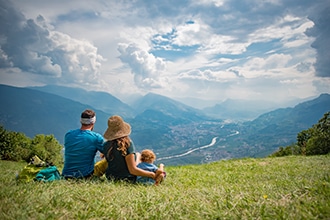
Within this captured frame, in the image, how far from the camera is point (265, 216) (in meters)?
3.17

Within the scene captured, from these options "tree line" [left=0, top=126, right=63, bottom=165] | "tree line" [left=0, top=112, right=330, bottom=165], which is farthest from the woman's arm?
"tree line" [left=0, top=126, right=63, bottom=165]

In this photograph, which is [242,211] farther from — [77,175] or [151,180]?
[77,175]

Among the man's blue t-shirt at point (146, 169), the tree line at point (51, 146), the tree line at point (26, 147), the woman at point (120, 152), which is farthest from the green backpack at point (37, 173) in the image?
the tree line at point (26, 147)

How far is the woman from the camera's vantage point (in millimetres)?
6660

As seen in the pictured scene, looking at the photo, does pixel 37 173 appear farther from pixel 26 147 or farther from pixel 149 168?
pixel 26 147

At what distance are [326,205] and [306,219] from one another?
579mm

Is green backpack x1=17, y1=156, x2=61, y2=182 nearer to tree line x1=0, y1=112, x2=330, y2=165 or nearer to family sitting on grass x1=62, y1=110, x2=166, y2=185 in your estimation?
family sitting on grass x1=62, y1=110, x2=166, y2=185

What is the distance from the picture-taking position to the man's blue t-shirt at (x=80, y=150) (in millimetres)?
6887

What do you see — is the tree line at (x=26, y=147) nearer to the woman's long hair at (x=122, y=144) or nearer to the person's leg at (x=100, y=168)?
the person's leg at (x=100, y=168)

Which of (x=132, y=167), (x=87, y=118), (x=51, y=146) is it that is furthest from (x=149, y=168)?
(x=51, y=146)

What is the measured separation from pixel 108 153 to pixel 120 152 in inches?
13.9

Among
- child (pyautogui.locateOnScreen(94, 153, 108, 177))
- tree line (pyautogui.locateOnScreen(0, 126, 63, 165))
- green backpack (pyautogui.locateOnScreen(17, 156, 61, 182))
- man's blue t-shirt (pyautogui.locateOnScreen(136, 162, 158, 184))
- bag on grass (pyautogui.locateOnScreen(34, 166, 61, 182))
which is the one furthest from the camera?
tree line (pyautogui.locateOnScreen(0, 126, 63, 165))

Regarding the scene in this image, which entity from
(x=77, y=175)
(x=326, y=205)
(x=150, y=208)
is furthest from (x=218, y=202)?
(x=77, y=175)

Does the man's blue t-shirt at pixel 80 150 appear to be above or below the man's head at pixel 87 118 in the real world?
below
